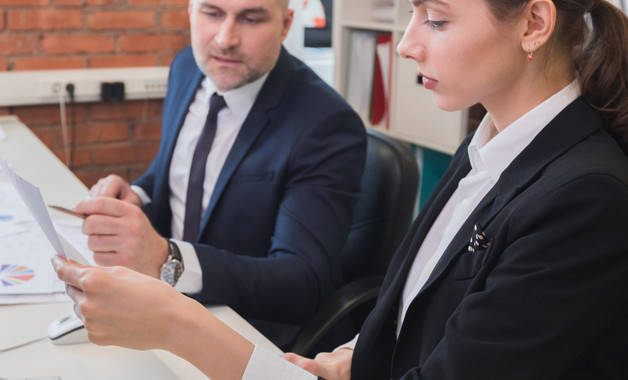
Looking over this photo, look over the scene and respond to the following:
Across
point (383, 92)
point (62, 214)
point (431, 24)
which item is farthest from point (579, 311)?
point (383, 92)

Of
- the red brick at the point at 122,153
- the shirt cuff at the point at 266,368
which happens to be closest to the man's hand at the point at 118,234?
the shirt cuff at the point at 266,368

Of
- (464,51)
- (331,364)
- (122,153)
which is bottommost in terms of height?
(122,153)

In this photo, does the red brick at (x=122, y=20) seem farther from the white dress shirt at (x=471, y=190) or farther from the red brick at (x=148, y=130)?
the white dress shirt at (x=471, y=190)

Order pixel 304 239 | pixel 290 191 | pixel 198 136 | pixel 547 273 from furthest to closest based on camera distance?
pixel 198 136 → pixel 290 191 → pixel 304 239 → pixel 547 273

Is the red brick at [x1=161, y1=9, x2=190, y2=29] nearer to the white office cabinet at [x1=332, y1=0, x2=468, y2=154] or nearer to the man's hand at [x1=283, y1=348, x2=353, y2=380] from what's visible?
the white office cabinet at [x1=332, y1=0, x2=468, y2=154]

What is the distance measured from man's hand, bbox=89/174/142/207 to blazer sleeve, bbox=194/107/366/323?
0.42 metres

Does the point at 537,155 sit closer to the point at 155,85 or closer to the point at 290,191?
the point at 290,191

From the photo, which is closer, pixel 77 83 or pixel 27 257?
pixel 27 257

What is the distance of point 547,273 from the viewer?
0.89 metres

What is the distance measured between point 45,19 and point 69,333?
1.88 metres

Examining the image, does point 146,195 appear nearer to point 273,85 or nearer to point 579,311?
point 273,85

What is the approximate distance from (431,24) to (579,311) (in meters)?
0.45

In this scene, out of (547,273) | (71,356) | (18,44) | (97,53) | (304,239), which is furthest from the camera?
(97,53)

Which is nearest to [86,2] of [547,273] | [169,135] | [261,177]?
[169,135]
